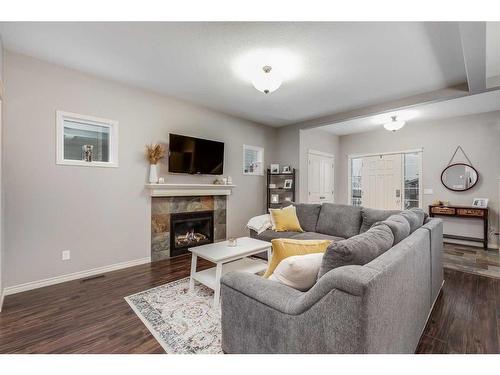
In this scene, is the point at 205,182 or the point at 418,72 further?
the point at 205,182

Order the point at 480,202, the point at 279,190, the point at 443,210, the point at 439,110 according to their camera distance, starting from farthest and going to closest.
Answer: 1. the point at 279,190
2. the point at 443,210
3. the point at 480,202
4. the point at 439,110

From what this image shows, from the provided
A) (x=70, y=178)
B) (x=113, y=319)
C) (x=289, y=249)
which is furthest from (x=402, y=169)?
(x=70, y=178)

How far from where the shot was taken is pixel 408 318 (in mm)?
1510

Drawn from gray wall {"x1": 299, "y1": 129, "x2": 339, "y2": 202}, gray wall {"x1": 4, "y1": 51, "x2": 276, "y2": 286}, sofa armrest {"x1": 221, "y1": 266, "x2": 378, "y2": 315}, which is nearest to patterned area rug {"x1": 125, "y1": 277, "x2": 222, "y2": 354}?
sofa armrest {"x1": 221, "y1": 266, "x2": 378, "y2": 315}

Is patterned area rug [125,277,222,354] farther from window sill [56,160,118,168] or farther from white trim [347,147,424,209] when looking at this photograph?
Answer: white trim [347,147,424,209]

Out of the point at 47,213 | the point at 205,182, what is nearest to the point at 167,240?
the point at 205,182

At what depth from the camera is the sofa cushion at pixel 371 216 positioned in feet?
11.0

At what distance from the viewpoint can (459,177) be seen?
497 centimetres

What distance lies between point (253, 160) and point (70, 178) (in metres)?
3.49

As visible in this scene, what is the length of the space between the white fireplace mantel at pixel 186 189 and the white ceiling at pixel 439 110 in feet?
10.1

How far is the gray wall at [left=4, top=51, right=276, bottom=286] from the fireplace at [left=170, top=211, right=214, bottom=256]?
449mm

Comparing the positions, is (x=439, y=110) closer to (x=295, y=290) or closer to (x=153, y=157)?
(x=295, y=290)
